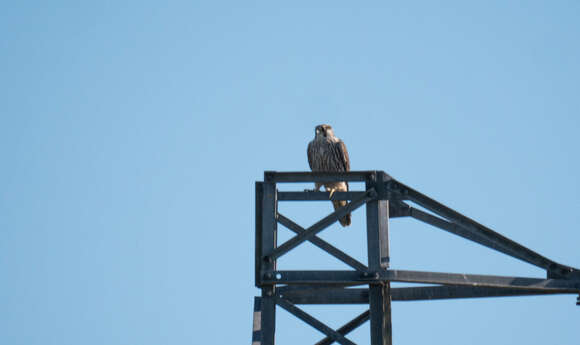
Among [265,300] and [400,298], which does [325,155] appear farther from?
[265,300]

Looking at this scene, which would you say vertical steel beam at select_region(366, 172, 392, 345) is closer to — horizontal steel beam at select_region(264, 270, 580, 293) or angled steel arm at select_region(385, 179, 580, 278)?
horizontal steel beam at select_region(264, 270, 580, 293)

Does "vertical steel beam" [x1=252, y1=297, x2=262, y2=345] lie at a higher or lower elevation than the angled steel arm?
lower

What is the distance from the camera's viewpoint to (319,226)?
7449 millimetres

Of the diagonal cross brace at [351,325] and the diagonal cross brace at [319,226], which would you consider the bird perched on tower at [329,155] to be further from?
the diagonal cross brace at [319,226]

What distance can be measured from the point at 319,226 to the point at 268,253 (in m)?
0.52

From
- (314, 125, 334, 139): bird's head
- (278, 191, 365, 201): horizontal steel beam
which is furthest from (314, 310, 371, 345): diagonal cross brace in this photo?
(314, 125, 334, 139): bird's head

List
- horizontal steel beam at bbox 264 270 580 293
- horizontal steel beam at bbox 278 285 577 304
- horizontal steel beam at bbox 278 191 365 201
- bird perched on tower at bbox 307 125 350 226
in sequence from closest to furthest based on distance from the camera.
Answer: horizontal steel beam at bbox 264 270 580 293, horizontal steel beam at bbox 278 191 365 201, horizontal steel beam at bbox 278 285 577 304, bird perched on tower at bbox 307 125 350 226

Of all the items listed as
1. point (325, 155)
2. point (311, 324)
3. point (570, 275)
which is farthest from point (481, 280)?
point (325, 155)

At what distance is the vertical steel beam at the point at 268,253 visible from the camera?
24.2 feet

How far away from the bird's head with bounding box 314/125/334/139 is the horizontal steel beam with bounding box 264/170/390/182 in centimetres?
564

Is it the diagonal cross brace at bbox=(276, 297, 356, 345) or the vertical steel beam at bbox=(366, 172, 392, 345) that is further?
the diagonal cross brace at bbox=(276, 297, 356, 345)

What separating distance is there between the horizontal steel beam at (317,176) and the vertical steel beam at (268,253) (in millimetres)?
94

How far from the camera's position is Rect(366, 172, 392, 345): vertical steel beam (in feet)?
23.7

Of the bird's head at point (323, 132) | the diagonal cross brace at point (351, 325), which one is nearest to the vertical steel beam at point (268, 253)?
the diagonal cross brace at point (351, 325)
